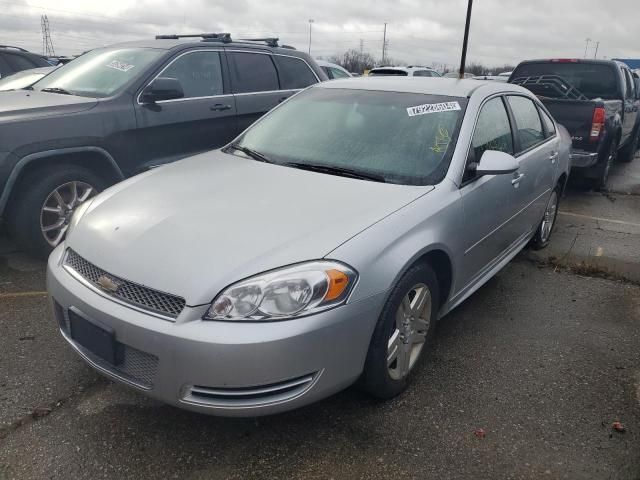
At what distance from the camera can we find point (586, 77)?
830 cm

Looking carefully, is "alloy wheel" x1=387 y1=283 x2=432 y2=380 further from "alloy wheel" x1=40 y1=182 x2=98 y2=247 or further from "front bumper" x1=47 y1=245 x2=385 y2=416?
"alloy wheel" x1=40 y1=182 x2=98 y2=247

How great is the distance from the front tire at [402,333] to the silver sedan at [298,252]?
11 mm

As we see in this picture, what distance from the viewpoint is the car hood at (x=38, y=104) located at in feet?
13.4

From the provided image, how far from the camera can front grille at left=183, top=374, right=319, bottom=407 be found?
7.14ft

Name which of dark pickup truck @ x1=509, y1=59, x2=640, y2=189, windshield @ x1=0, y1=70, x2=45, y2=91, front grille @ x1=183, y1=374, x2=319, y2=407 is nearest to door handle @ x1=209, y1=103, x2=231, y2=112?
windshield @ x1=0, y1=70, x2=45, y2=91

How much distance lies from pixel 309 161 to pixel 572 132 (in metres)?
5.07

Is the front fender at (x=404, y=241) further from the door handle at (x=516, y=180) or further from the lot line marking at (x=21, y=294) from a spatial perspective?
the lot line marking at (x=21, y=294)

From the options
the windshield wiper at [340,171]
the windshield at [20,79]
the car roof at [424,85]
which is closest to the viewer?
the windshield wiper at [340,171]

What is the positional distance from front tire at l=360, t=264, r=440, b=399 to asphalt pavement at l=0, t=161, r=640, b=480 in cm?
15

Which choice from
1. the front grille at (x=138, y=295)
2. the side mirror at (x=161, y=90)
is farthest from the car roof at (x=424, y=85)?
the front grille at (x=138, y=295)

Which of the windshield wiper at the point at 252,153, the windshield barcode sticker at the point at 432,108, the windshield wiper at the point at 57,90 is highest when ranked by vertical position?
the windshield barcode sticker at the point at 432,108

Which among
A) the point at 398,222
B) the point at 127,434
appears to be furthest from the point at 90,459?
the point at 398,222

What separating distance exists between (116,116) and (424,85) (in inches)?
99.9

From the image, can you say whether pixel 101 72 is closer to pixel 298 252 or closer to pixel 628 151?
pixel 298 252
